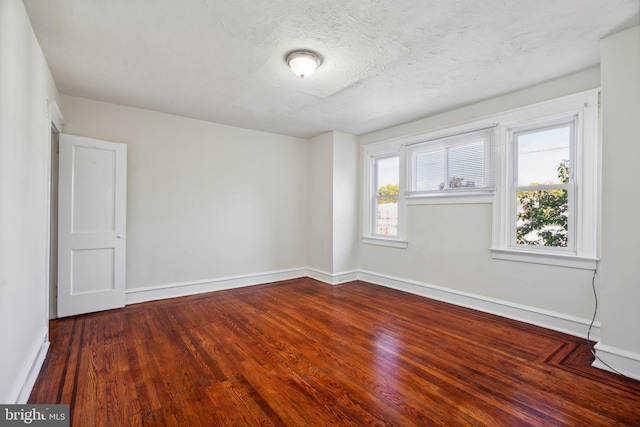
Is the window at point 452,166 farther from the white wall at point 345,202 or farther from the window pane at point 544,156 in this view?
the white wall at point 345,202

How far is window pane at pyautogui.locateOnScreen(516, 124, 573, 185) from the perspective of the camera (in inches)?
128

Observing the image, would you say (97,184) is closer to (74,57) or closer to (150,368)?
(74,57)

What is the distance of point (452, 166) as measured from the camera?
14.0ft

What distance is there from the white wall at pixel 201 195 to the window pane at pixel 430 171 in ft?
7.33

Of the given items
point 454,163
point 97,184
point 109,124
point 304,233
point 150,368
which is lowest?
point 150,368

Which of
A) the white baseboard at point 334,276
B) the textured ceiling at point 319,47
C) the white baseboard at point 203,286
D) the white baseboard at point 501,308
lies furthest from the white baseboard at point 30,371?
the white baseboard at point 501,308

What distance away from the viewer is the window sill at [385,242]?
4.86m

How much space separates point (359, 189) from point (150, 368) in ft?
13.9

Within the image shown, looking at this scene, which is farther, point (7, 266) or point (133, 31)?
point (133, 31)

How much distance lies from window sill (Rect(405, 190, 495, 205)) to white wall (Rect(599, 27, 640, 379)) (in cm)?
137

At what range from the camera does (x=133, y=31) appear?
2387 millimetres

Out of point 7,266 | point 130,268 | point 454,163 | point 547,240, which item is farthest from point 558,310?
point 130,268

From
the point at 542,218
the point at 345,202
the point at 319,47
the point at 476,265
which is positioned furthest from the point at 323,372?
the point at 345,202

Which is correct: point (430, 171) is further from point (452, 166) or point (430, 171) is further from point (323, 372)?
point (323, 372)
